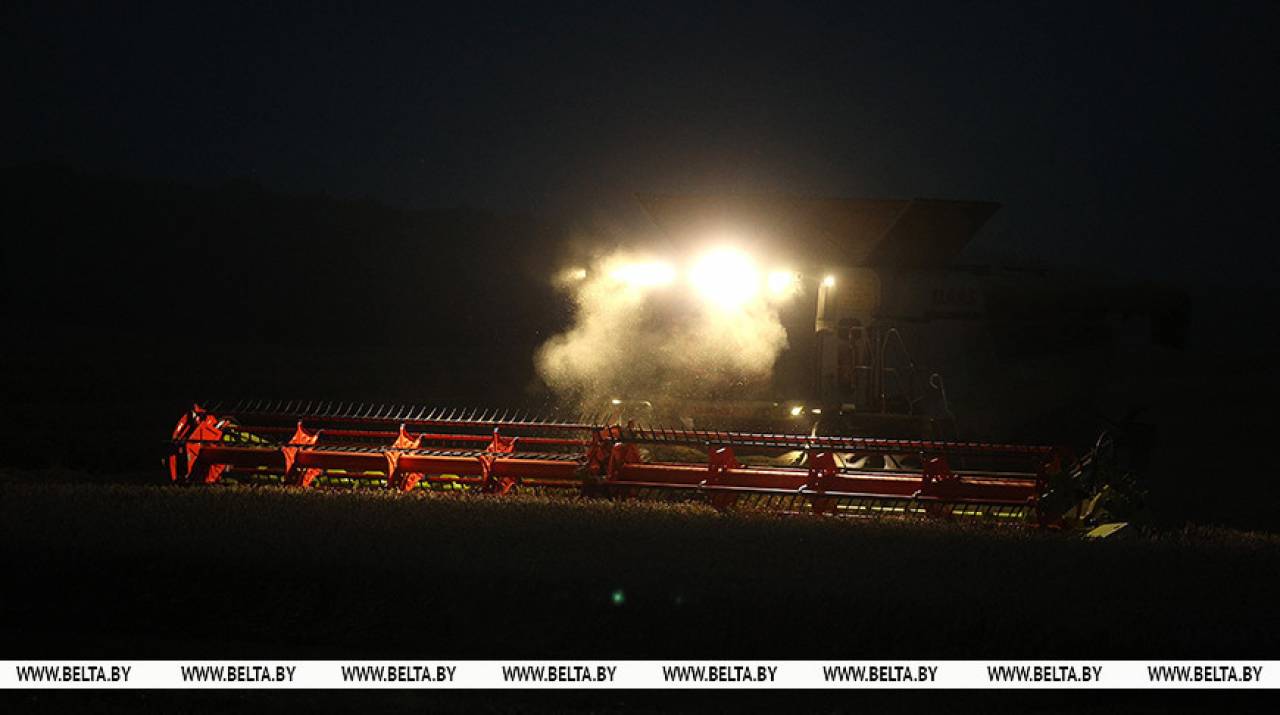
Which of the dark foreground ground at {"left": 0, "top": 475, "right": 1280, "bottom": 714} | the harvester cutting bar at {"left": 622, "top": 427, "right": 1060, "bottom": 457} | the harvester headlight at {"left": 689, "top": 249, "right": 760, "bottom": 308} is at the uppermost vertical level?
the harvester headlight at {"left": 689, "top": 249, "right": 760, "bottom": 308}

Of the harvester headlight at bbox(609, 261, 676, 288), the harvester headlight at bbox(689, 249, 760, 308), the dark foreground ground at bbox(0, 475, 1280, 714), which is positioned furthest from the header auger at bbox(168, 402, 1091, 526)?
the harvester headlight at bbox(609, 261, 676, 288)

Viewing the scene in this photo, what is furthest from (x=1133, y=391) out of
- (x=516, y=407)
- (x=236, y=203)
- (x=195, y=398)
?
(x=236, y=203)

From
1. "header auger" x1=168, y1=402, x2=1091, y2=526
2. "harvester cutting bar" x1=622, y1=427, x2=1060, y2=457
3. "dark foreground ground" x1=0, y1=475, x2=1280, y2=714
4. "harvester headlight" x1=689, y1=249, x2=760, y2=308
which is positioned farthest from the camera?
"harvester headlight" x1=689, y1=249, x2=760, y2=308

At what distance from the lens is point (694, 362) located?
13008mm

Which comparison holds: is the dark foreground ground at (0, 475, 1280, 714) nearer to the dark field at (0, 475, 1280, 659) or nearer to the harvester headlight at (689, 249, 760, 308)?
the dark field at (0, 475, 1280, 659)

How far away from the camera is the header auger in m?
10.2

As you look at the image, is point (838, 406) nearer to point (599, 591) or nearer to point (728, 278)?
point (728, 278)

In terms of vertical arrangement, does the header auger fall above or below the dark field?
above

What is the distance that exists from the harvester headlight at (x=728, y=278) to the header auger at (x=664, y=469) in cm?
182

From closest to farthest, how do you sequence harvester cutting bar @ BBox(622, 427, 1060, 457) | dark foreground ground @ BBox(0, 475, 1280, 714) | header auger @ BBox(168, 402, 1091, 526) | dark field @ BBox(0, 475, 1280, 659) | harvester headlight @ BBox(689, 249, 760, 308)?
dark foreground ground @ BBox(0, 475, 1280, 714), dark field @ BBox(0, 475, 1280, 659), harvester cutting bar @ BBox(622, 427, 1060, 457), header auger @ BBox(168, 402, 1091, 526), harvester headlight @ BBox(689, 249, 760, 308)

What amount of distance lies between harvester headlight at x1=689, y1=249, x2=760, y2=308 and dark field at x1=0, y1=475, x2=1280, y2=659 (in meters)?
3.88

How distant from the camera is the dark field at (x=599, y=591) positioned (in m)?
6.99

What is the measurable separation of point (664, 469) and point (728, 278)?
8.67 feet

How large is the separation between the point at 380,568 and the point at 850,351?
256 inches
